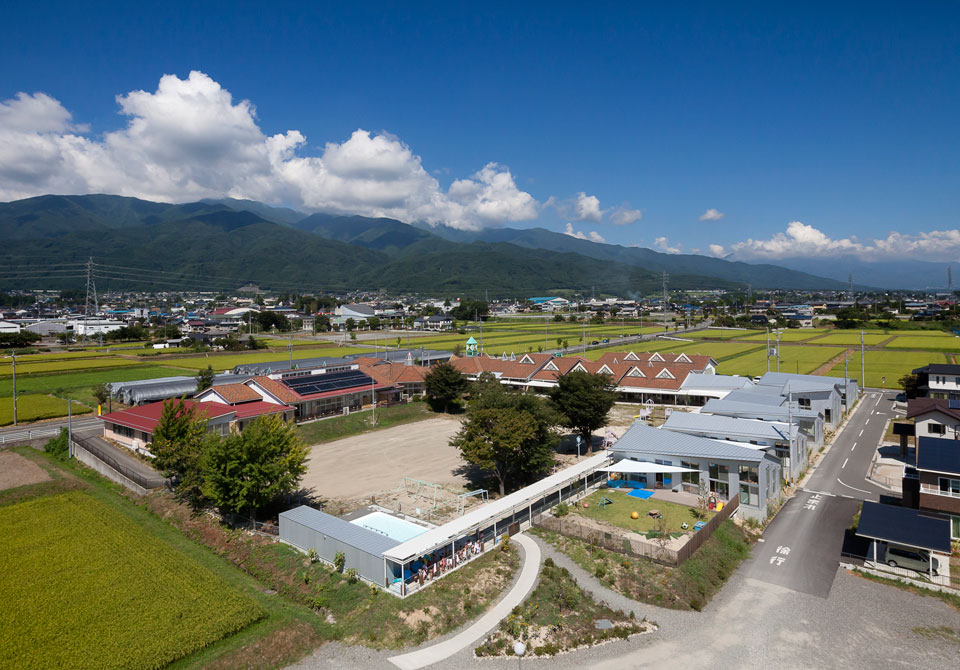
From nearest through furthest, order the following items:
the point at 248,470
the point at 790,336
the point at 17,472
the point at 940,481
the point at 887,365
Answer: the point at 940,481
the point at 248,470
the point at 17,472
the point at 887,365
the point at 790,336

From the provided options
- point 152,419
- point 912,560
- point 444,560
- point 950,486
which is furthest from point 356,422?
point 950,486

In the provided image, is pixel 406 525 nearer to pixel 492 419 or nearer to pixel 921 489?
pixel 492 419

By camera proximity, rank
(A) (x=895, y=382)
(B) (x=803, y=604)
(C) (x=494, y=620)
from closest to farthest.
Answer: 1. (C) (x=494, y=620)
2. (B) (x=803, y=604)
3. (A) (x=895, y=382)

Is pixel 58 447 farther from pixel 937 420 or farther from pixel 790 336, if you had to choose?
pixel 790 336

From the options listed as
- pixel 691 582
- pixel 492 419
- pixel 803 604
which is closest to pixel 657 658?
pixel 691 582

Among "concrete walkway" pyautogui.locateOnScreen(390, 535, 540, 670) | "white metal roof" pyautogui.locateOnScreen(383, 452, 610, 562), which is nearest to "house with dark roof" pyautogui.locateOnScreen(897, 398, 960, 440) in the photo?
"white metal roof" pyautogui.locateOnScreen(383, 452, 610, 562)

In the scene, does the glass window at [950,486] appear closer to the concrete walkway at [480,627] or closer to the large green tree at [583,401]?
the large green tree at [583,401]
